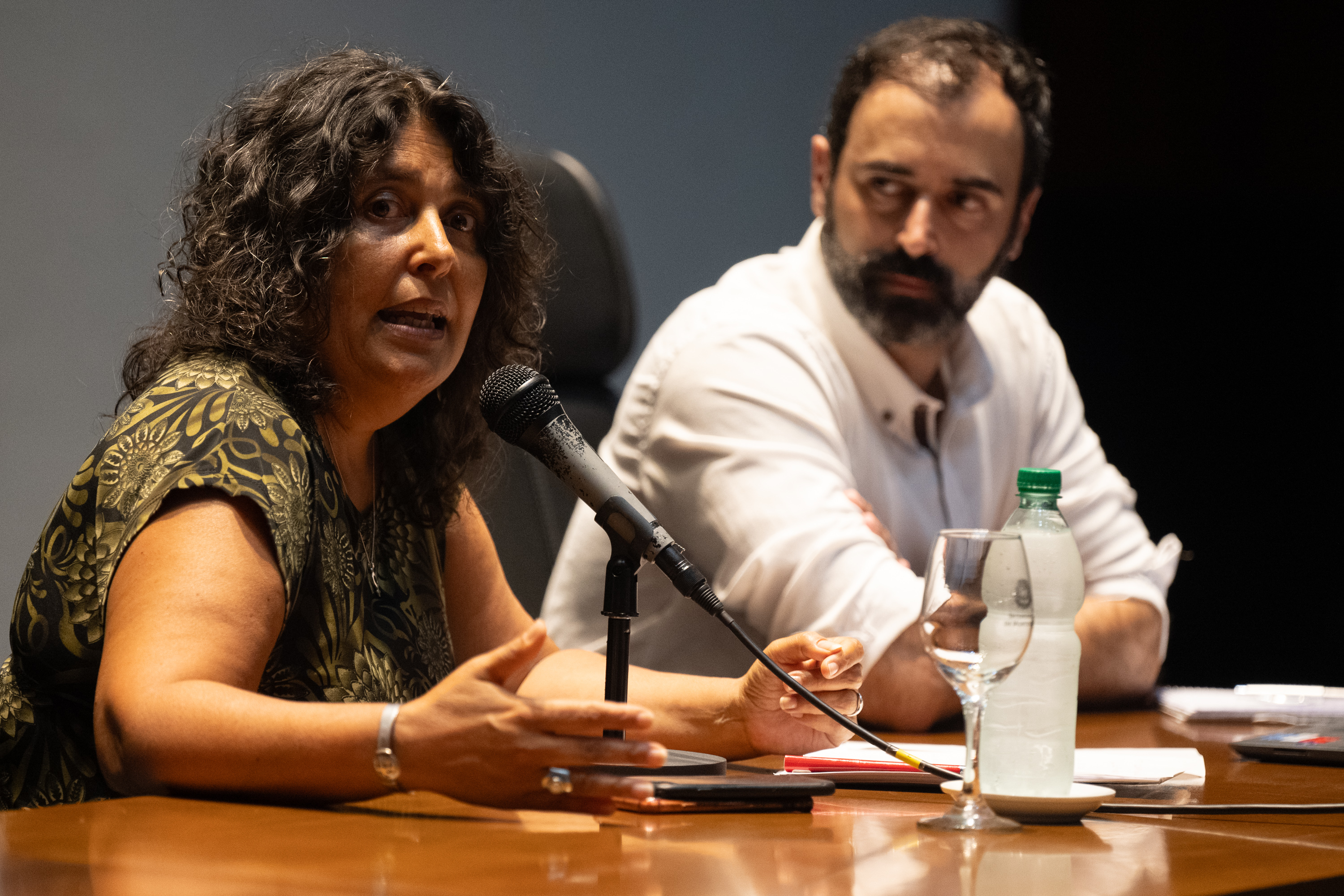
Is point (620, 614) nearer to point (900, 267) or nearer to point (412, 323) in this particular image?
point (412, 323)

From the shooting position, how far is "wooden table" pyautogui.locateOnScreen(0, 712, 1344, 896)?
68 centimetres

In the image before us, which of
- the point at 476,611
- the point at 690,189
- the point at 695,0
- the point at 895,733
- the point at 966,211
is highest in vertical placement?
the point at 695,0

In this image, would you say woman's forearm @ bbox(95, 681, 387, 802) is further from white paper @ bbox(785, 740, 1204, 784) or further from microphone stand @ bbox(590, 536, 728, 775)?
white paper @ bbox(785, 740, 1204, 784)

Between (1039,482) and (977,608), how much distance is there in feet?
0.51

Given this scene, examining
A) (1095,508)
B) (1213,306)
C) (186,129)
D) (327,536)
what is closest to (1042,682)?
(327,536)

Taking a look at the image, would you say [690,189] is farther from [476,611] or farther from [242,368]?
[242,368]

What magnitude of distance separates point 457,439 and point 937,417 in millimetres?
934

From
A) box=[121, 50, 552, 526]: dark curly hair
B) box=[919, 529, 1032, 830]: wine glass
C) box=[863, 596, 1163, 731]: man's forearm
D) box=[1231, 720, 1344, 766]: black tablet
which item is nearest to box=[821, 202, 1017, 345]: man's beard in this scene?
box=[863, 596, 1163, 731]: man's forearm

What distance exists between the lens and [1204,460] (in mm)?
3164

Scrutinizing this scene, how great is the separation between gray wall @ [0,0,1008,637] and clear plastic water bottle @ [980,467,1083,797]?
0.78 meters

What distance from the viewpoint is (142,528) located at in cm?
100

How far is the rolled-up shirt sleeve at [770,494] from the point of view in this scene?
1648mm

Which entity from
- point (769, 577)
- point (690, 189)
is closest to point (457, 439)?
point (769, 577)

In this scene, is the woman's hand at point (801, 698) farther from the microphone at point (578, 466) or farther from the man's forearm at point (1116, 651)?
the man's forearm at point (1116, 651)
